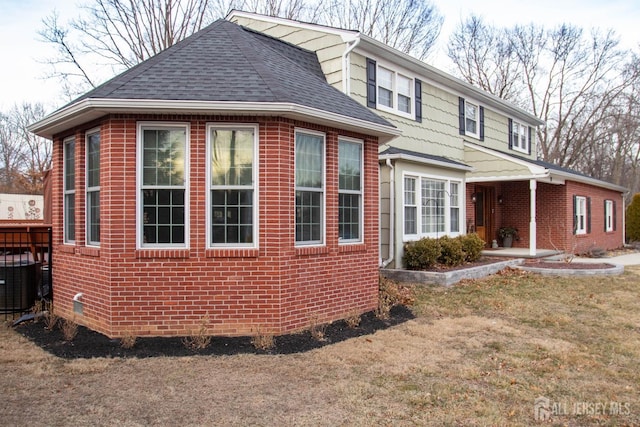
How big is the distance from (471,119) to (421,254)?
22.7 feet

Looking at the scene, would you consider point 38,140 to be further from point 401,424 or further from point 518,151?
point 401,424

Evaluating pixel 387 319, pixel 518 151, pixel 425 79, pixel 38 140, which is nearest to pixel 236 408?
pixel 387 319

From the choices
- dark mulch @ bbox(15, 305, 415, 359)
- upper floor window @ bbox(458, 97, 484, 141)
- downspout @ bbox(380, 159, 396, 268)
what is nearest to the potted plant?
upper floor window @ bbox(458, 97, 484, 141)

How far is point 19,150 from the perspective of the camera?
115ft

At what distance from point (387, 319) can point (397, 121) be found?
634 cm

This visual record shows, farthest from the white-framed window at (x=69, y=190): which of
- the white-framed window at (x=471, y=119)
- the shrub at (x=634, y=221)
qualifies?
the shrub at (x=634, y=221)

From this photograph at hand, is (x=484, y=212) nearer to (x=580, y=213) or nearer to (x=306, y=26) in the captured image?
(x=580, y=213)

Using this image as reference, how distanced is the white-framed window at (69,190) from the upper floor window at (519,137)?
16150mm

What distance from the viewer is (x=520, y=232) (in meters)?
18.3

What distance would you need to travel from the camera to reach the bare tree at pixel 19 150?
1331 inches

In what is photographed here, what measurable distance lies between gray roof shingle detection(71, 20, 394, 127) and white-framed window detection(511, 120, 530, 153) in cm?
1323

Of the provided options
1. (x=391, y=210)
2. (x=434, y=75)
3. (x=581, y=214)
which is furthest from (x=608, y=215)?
(x=391, y=210)

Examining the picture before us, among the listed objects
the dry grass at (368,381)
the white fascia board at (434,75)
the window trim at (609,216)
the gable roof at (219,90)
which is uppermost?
the white fascia board at (434,75)

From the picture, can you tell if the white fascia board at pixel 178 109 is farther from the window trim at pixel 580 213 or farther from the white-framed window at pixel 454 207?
the window trim at pixel 580 213
